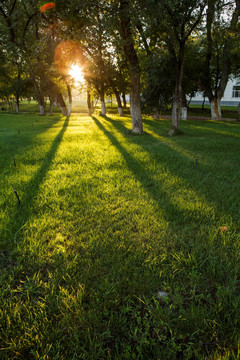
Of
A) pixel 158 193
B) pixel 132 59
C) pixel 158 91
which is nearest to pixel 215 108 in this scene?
pixel 158 91

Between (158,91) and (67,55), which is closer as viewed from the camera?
(67,55)

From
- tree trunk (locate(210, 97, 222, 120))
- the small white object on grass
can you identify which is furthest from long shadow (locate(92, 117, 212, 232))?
tree trunk (locate(210, 97, 222, 120))

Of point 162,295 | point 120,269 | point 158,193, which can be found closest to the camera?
point 162,295

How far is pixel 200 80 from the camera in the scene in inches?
837

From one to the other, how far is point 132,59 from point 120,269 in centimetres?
1128

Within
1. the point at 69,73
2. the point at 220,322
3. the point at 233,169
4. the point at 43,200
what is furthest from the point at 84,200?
the point at 69,73

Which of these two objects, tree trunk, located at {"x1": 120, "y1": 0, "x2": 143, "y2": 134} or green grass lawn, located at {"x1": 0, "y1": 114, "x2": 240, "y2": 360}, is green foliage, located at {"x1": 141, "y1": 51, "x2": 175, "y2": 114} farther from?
green grass lawn, located at {"x1": 0, "y1": 114, "x2": 240, "y2": 360}

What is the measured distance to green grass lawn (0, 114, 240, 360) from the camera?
4.97ft

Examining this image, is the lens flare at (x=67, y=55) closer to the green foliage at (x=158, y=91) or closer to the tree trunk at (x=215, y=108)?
the green foliage at (x=158, y=91)

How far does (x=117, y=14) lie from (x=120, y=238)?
1058cm

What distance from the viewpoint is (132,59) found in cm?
1063

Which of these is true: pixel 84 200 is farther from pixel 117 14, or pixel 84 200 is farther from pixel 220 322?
pixel 117 14

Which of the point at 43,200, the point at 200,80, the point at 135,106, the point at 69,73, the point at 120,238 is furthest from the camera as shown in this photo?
the point at 200,80

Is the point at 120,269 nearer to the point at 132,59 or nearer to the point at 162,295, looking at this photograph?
the point at 162,295
